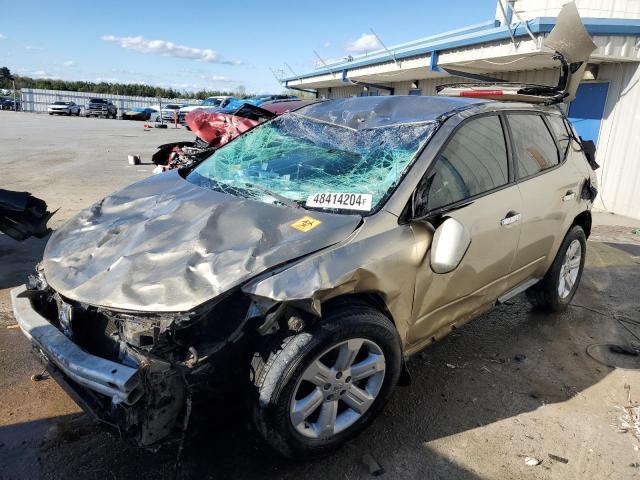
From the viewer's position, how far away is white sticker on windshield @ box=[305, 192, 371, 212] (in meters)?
2.63

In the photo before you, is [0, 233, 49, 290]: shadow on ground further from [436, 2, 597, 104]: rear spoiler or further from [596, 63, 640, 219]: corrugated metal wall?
[596, 63, 640, 219]: corrugated metal wall

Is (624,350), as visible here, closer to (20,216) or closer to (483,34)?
(20,216)

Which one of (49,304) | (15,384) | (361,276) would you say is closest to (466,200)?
(361,276)

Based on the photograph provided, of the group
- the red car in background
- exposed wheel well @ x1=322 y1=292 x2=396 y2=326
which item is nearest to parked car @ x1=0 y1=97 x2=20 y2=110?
the red car in background

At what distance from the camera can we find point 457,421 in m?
2.86

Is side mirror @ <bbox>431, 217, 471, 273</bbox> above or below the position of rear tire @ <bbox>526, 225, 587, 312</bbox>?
above

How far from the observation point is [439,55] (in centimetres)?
1214

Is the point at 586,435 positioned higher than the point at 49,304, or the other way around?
the point at 49,304

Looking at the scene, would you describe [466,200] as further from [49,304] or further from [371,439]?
[49,304]

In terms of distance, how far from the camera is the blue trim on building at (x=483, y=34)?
810 centimetres

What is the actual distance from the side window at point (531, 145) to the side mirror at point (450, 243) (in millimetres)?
1187

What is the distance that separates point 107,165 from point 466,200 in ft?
36.4

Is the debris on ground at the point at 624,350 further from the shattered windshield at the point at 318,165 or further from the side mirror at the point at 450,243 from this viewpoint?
the shattered windshield at the point at 318,165

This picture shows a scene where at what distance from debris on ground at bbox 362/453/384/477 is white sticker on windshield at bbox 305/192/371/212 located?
1.28m
